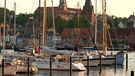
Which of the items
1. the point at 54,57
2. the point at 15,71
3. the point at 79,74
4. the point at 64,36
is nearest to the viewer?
the point at 15,71

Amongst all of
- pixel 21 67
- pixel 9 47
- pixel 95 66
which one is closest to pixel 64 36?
pixel 9 47

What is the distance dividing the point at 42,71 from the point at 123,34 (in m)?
126

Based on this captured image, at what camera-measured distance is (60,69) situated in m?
56.8

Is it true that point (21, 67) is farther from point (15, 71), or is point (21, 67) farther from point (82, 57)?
point (82, 57)

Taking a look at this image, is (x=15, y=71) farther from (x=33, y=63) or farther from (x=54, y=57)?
(x=54, y=57)

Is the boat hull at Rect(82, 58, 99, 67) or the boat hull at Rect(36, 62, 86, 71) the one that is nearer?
the boat hull at Rect(36, 62, 86, 71)

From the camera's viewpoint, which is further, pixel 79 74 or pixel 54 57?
pixel 54 57

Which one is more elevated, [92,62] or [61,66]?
[92,62]

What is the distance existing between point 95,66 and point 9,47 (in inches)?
2595

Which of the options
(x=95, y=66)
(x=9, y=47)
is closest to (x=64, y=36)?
(x=9, y=47)

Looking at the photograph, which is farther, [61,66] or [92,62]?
[92,62]

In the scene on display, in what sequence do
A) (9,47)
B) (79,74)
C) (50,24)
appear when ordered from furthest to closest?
(50,24) < (9,47) < (79,74)

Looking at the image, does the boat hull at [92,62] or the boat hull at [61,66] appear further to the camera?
the boat hull at [92,62]

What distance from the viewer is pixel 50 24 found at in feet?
648
